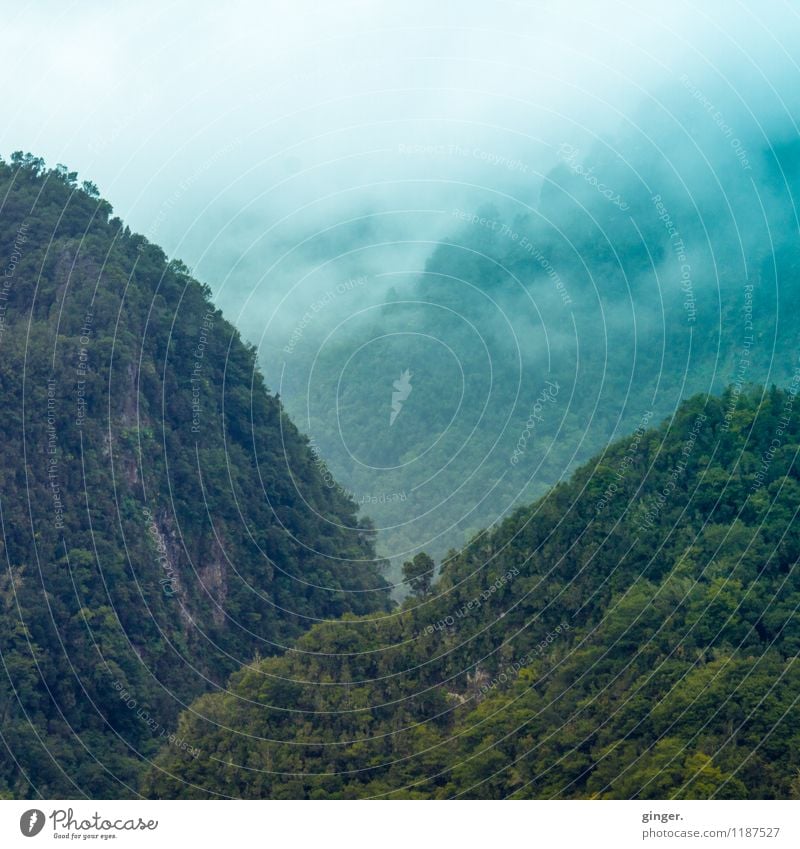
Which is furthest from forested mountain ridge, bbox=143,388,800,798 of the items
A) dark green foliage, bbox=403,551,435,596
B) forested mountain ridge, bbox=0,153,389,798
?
forested mountain ridge, bbox=0,153,389,798

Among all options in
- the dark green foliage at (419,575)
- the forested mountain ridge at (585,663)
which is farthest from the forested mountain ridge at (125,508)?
the dark green foliage at (419,575)

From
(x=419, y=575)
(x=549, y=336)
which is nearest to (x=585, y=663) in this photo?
(x=419, y=575)

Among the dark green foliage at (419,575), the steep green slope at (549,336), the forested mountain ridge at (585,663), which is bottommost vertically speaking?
the forested mountain ridge at (585,663)

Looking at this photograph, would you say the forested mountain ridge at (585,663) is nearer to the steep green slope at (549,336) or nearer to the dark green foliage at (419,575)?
the dark green foliage at (419,575)

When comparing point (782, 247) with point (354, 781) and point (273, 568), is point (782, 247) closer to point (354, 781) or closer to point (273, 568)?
point (273, 568)

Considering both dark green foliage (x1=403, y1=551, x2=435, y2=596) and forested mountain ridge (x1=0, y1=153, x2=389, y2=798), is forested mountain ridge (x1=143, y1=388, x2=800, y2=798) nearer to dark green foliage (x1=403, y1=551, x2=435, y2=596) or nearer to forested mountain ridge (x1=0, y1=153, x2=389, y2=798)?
dark green foliage (x1=403, y1=551, x2=435, y2=596)

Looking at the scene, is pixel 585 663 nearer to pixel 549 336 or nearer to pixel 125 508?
pixel 125 508
